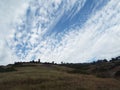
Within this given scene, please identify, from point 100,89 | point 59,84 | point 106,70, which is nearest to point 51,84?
point 59,84

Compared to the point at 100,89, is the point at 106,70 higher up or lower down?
higher up

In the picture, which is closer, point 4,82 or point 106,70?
point 4,82

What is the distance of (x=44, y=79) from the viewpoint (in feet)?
175

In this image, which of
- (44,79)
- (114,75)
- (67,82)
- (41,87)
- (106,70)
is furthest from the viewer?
(106,70)

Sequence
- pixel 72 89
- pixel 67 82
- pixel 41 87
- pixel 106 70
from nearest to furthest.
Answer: pixel 72 89 < pixel 41 87 < pixel 67 82 < pixel 106 70

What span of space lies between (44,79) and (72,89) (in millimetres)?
11861

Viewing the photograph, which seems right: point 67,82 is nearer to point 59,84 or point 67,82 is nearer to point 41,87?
point 59,84

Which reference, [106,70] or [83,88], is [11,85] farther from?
[106,70]

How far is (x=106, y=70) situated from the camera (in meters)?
80.4

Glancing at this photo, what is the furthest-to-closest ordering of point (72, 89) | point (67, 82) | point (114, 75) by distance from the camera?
point (114, 75), point (67, 82), point (72, 89)

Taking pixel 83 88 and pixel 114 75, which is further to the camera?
pixel 114 75

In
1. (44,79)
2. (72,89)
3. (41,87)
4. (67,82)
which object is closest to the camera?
(72,89)

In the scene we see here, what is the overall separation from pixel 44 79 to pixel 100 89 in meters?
14.0

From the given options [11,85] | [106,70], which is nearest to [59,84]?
[11,85]
